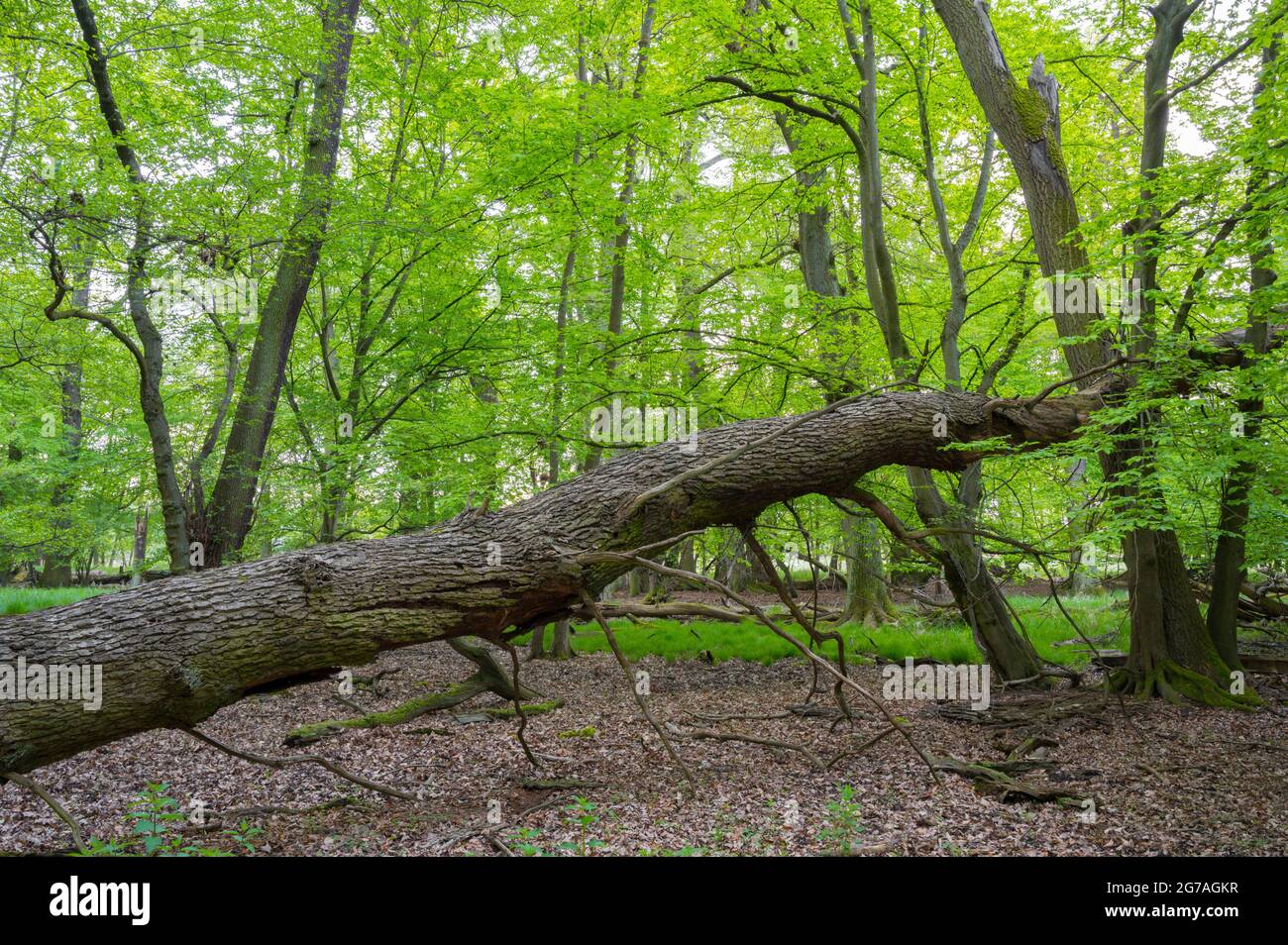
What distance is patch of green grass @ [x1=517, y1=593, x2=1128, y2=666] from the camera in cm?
937

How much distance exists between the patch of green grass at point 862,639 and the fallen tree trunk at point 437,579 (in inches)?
154

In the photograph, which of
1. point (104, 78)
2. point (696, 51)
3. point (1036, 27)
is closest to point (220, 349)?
point (104, 78)

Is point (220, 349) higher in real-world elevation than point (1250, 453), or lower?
higher

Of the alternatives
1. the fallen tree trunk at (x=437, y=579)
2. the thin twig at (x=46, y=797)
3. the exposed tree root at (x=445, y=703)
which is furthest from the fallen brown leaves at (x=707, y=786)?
the fallen tree trunk at (x=437, y=579)

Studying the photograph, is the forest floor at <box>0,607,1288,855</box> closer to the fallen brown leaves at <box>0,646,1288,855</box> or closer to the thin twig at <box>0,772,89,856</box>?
the fallen brown leaves at <box>0,646,1288,855</box>

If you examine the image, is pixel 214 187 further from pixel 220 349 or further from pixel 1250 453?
pixel 1250 453

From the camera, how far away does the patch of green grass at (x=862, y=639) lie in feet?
30.7

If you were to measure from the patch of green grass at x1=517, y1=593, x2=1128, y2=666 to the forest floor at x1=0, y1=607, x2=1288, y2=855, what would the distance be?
7.24 ft

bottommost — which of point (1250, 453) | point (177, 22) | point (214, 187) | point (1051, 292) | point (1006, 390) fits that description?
point (1250, 453)

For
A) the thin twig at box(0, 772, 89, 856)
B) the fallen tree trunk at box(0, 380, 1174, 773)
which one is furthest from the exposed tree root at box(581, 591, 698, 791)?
the thin twig at box(0, 772, 89, 856)
